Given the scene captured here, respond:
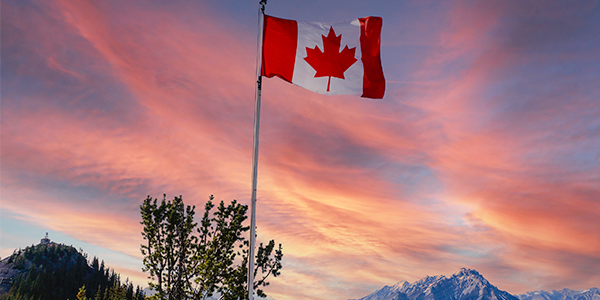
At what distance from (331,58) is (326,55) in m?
0.27

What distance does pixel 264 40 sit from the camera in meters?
16.2

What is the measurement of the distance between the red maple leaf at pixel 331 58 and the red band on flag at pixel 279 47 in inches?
33.8

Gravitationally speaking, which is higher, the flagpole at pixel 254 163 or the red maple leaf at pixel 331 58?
the red maple leaf at pixel 331 58

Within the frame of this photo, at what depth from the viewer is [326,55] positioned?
17.8 m

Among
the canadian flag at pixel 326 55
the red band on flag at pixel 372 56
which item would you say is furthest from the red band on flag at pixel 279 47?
the red band on flag at pixel 372 56

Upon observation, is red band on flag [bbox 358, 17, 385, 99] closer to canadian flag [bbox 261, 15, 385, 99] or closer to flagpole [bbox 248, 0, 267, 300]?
canadian flag [bbox 261, 15, 385, 99]

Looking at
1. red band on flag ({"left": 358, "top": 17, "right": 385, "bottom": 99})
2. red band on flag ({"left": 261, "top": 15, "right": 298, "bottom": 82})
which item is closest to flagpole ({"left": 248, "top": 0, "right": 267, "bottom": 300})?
red band on flag ({"left": 261, "top": 15, "right": 298, "bottom": 82})

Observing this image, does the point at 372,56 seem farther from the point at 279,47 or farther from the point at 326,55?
the point at 279,47

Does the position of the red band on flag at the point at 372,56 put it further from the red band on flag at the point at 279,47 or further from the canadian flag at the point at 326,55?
the red band on flag at the point at 279,47

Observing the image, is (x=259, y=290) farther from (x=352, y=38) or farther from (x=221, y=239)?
(x=352, y=38)

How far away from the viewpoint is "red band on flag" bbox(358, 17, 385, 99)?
59.0ft

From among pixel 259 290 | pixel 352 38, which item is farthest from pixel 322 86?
pixel 259 290

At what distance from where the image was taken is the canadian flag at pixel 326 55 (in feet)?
54.6

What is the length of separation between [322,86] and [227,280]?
65.2 feet
